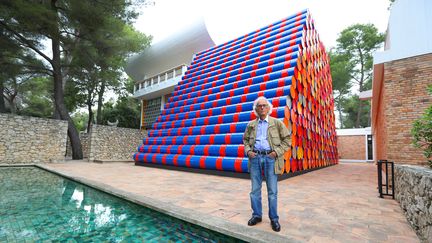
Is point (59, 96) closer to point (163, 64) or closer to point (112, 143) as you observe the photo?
point (112, 143)

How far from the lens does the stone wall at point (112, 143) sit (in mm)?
10445

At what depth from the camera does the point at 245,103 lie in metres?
6.32

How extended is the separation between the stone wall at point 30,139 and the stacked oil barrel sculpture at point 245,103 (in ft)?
13.1

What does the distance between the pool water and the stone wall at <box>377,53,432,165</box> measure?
161 inches

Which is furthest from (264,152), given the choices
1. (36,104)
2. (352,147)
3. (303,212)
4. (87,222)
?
(36,104)

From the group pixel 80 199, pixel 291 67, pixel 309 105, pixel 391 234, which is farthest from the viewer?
pixel 309 105

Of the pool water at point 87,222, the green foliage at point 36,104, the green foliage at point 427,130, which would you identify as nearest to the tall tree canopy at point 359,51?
the green foliage at point 427,130

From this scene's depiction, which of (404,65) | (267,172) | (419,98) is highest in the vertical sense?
(404,65)

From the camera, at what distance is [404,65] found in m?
4.34

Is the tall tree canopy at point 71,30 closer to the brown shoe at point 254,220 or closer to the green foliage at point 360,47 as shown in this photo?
the brown shoe at point 254,220

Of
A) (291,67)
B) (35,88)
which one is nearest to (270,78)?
(291,67)

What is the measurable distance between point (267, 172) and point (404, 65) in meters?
4.08

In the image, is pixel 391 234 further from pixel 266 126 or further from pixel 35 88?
pixel 35 88

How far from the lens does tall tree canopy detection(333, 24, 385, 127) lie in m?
19.3
